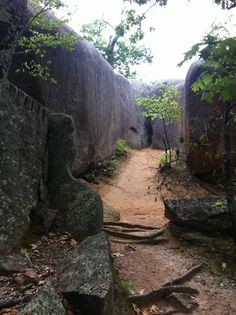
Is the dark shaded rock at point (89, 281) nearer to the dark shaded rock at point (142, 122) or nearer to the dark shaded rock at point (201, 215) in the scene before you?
the dark shaded rock at point (201, 215)

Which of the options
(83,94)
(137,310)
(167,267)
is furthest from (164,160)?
(137,310)

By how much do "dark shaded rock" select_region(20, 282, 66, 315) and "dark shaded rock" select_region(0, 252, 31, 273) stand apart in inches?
33.1

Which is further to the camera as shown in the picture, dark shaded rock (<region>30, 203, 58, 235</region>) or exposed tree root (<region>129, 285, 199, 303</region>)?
dark shaded rock (<region>30, 203, 58, 235</region>)

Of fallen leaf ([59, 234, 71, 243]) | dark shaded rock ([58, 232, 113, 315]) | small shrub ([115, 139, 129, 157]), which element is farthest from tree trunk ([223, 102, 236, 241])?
small shrub ([115, 139, 129, 157])

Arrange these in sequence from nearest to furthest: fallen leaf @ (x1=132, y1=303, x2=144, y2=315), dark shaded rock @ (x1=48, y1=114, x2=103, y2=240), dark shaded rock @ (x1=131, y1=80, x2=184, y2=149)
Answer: fallen leaf @ (x1=132, y1=303, x2=144, y2=315)
dark shaded rock @ (x1=48, y1=114, x2=103, y2=240)
dark shaded rock @ (x1=131, y1=80, x2=184, y2=149)

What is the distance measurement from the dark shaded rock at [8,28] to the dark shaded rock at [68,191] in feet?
13.9

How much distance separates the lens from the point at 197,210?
24.9 ft

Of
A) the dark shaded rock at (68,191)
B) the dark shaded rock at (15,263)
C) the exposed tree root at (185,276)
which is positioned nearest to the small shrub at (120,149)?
the dark shaded rock at (68,191)

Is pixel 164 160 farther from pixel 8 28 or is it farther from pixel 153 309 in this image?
pixel 8 28

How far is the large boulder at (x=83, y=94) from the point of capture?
10008 mm

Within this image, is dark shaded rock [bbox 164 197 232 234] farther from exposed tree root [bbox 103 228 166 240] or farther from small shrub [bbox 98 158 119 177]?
small shrub [bbox 98 158 119 177]

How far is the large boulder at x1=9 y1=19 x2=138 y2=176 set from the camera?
10.0m

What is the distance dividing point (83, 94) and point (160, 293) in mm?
8810

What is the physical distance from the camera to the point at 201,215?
7531 millimetres
